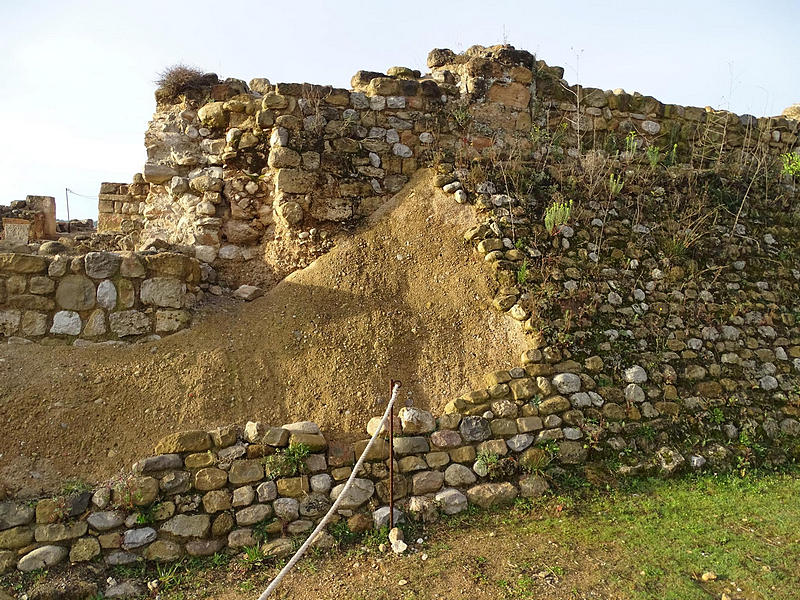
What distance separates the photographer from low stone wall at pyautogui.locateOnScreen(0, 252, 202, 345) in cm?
549

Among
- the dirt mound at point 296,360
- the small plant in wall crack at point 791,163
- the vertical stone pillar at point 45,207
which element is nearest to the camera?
the dirt mound at point 296,360

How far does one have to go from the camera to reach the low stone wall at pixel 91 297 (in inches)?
216

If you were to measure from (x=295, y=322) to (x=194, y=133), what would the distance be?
10.0 ft

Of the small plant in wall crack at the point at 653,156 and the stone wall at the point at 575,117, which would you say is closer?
the stone wall at the point at 575,117

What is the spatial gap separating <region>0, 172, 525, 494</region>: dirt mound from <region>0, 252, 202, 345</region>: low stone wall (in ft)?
0.61

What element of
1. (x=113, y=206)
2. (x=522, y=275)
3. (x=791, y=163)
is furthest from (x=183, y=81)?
(x=791, y=163)

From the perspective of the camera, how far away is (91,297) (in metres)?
5.64

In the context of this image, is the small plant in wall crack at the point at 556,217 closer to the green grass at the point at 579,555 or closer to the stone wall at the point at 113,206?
the green grass at the point at 579,555

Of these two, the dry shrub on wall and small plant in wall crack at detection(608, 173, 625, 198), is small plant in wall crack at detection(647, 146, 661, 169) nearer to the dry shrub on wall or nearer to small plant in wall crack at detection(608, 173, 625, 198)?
small plant in wall crack at detection(608, 173, 625, 198)

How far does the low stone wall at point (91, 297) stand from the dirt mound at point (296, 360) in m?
0.19

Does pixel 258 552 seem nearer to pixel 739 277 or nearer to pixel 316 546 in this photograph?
pixel 316 546

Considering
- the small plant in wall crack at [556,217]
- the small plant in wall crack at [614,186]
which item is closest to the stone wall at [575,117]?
the small plant in wall crack at [614,186]

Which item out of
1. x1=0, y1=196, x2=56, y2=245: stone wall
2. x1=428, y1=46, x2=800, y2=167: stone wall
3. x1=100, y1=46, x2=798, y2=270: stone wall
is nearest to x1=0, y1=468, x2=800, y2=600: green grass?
x1=100, y1=46, x2=798, y2=270: stone wall

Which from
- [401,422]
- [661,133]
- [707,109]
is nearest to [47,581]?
[401,422]
